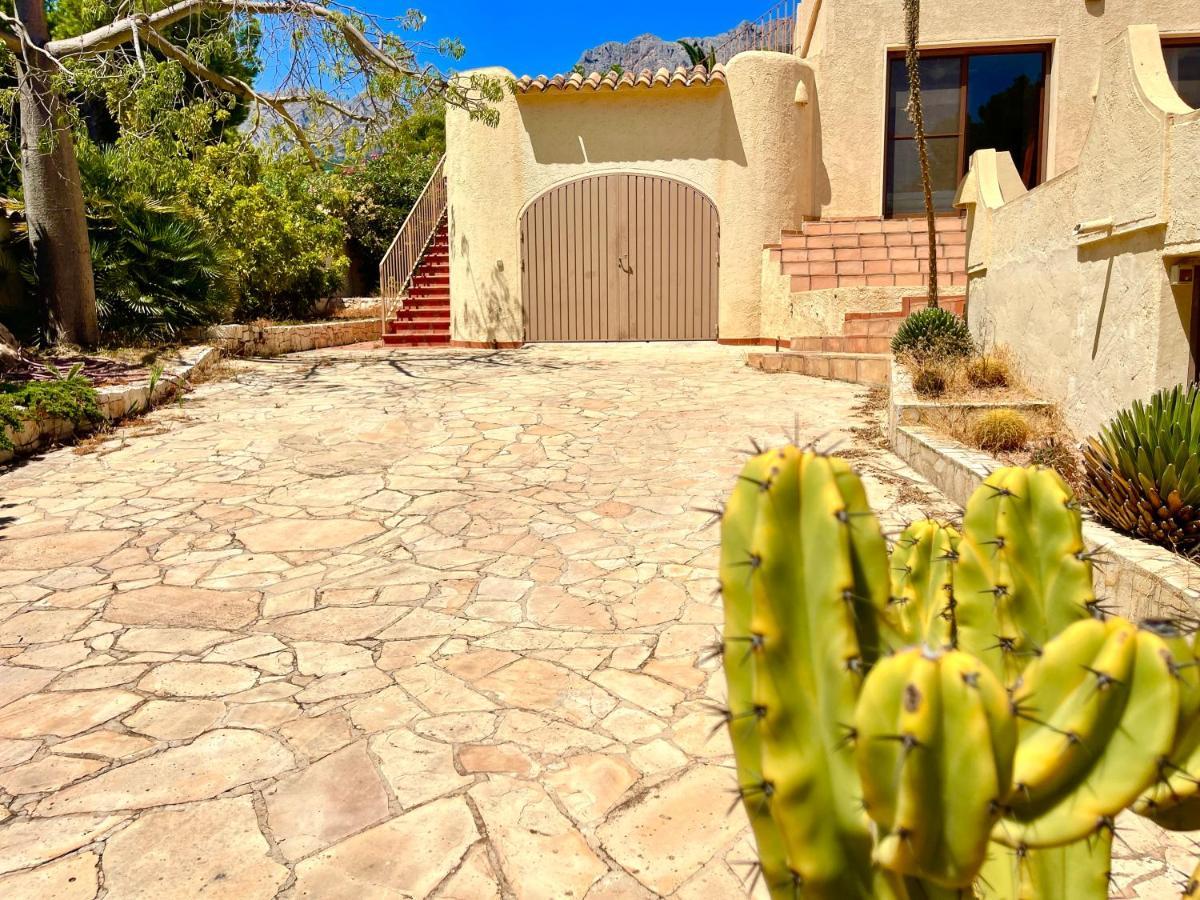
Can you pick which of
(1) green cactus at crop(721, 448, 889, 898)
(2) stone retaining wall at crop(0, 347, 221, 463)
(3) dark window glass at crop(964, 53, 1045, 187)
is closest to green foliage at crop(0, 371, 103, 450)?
(2) stone retaining wall at crop(0, 347, 221, 463)

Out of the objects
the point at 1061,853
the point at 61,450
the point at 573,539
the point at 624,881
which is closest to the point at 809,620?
the point at 1061,853

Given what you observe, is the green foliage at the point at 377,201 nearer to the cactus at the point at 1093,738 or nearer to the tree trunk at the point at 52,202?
the tree trunk at the point at 52,202

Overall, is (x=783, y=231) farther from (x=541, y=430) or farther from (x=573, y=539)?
(x=573, y=539)

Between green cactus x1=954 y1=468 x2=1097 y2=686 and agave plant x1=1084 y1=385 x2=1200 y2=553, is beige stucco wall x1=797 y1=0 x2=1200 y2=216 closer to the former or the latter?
agave plant x1=1084 y1=385 x2=1200 y2=553

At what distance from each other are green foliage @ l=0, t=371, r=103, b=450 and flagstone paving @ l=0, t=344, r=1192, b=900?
40 centimetres

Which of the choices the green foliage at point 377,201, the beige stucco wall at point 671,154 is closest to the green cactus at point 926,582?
the beige stucco wall at point 671,154

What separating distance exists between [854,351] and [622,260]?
4481mm

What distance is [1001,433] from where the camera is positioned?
18.8 ft

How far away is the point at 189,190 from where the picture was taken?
12.9 metres

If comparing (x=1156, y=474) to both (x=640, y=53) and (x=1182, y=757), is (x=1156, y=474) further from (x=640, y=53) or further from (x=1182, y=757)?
(x=640, y=53)

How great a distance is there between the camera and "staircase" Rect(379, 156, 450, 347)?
48.5ft

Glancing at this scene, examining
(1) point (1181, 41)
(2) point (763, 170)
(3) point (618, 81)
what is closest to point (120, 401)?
(3) point (618, 81)

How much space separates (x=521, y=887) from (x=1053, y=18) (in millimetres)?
14647

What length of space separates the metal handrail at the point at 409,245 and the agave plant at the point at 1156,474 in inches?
481
